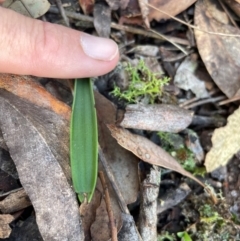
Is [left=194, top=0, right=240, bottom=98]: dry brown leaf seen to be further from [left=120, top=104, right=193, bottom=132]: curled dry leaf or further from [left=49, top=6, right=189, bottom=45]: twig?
[left=120, top=104, right=193, bottom=132]: curled dry leaf

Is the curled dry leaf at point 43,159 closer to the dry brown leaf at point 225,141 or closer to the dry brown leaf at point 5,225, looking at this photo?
the dry brown leaf at point 5,225

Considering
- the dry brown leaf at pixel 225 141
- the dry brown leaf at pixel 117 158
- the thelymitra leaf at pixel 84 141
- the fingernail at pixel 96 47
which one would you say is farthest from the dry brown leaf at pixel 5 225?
the dry brown leaf at pixel 225 141

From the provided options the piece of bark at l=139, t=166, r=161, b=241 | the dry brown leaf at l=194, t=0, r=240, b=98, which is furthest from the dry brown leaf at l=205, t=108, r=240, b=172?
the piece of bark at l=139, t=166, r=161, b=241

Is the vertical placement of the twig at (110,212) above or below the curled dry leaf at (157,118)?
below

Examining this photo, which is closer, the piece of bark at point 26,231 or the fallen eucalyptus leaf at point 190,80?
the piece of bark at point 26,231

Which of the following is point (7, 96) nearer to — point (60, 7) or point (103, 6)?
point (60, 7)

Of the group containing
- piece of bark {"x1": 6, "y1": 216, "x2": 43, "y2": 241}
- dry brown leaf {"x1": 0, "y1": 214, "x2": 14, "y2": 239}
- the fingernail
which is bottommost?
piece of bark {"x1": 6, "y1": 216, "x2": 43, "y2": 241}
